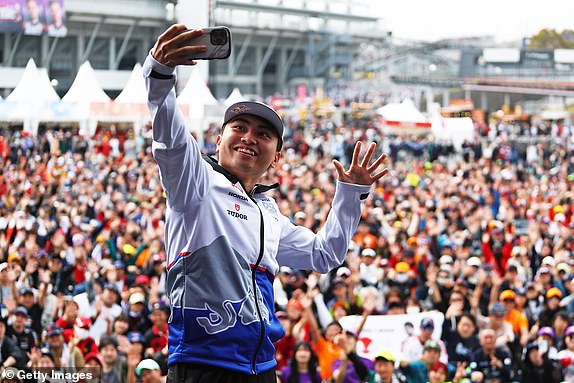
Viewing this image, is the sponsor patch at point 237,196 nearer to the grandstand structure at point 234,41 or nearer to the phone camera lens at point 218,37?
the phone camera lens at point 218,37

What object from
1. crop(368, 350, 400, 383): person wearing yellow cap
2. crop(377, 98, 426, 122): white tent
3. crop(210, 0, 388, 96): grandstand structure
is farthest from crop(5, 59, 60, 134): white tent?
crop(210, 0, 388, 96): grandstand structure

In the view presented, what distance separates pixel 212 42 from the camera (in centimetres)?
207

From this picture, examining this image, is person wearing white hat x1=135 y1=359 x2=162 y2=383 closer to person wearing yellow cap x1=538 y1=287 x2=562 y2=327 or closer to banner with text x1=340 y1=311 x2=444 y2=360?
banner with text x1=340 y1=311 x2=444 y2=360

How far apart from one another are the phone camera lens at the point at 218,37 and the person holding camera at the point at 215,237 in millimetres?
31

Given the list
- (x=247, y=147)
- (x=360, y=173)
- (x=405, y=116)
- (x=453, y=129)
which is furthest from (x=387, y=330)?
(x=453, y=129)

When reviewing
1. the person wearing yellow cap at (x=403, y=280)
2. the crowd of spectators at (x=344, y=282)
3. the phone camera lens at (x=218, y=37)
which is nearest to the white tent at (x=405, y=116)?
the crowd of spectators at (x=344, y=282)

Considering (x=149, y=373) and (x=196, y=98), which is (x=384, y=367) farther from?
(x=196, y=98)

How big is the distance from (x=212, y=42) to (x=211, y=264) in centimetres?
62

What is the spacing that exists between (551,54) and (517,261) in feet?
179

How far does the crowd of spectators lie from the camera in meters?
6.39

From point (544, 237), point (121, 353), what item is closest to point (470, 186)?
point (544, 237)

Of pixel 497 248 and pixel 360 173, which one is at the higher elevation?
pixel 360 173

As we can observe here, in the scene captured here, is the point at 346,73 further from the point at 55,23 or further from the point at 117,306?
the point at 117,306

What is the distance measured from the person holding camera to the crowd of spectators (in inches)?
123
